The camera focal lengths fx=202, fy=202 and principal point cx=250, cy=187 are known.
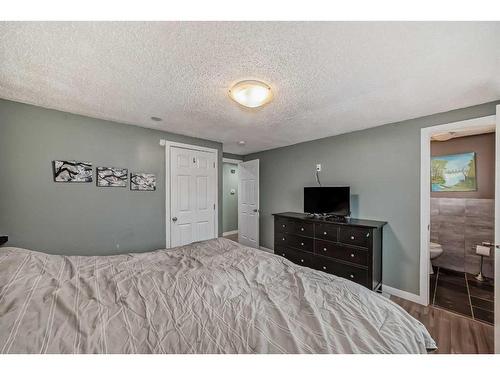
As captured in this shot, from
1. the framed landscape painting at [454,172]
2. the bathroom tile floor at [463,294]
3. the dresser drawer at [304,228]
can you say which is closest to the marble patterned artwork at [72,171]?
the dresser drawer at [304,228]

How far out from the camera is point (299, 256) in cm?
316

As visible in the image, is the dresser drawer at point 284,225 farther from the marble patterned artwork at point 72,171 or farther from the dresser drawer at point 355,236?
the marble patterned artwork at point 72,171

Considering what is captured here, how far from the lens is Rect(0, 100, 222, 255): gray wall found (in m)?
2.05

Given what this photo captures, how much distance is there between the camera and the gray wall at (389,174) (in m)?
2.50

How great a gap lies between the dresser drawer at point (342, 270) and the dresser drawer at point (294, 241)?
212mm

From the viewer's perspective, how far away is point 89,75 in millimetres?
1565

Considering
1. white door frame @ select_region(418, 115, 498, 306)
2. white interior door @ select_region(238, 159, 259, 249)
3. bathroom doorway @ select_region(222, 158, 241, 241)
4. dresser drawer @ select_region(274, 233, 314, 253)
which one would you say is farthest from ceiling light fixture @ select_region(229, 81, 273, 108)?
bathroom doorway @ select_region(222, 158, 241, 241)

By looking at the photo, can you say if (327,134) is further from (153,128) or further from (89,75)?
(89,75)

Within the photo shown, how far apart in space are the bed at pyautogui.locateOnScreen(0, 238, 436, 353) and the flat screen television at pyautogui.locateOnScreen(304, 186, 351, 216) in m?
1.82

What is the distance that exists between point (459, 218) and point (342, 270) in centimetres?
231
